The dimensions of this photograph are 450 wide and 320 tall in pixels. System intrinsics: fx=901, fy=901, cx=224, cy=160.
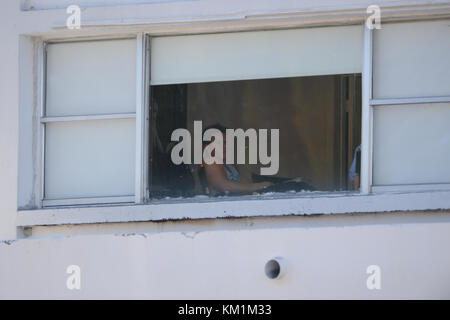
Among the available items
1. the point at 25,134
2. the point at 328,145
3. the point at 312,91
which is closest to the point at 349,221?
the point at 328,145

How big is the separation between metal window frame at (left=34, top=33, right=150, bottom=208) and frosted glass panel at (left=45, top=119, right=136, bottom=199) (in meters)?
0.04

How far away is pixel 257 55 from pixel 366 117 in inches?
38.4

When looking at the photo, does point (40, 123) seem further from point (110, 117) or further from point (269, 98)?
point (269, 98)

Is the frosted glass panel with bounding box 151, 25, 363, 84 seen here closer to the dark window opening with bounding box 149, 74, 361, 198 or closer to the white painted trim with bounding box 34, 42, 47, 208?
the dark window opening with bounding box 149, 74, 361, 198

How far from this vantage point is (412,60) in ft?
21.7

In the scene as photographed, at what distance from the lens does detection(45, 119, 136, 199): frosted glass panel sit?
7078 mm

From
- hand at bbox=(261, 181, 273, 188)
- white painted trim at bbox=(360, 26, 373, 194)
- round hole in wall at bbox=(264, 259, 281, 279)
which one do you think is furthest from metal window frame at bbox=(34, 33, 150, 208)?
white painted trim at bbox=(360, 26, 373, 194)

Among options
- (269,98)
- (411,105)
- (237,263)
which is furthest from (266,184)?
(411,105)

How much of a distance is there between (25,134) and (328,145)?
7.91ft

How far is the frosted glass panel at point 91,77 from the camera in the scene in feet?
23.4

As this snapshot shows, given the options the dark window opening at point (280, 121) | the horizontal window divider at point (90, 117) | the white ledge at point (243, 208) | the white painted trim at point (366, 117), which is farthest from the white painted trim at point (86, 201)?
the white painted trim at point (366, 117)

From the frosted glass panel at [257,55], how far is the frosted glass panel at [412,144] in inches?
18.7
